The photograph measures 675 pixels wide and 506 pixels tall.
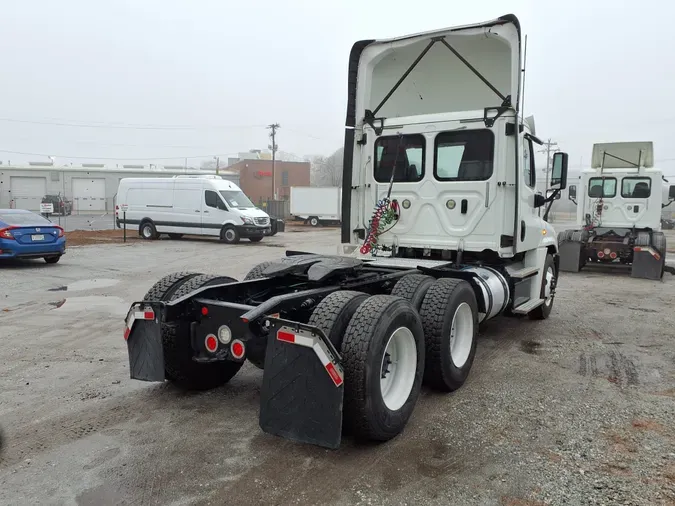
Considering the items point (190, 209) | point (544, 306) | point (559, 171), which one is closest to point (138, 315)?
point (559, 171)

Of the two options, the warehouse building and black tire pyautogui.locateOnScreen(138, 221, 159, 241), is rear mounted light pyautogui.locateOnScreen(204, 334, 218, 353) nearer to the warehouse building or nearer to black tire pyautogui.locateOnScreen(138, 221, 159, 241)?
black tire pyautogui.locateOnScreen(138, 221, 159, 241)

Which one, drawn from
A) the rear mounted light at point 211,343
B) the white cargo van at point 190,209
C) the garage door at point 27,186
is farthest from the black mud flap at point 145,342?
the garage door at point 27,186

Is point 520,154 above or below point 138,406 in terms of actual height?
above

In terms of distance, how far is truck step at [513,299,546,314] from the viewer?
6.47 meters

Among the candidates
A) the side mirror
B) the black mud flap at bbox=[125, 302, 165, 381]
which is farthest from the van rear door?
the black mud flap at bbox=[125, 302, 165, 381]

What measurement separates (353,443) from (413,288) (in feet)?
5.14

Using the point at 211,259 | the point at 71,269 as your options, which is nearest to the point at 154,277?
the point at 71,269

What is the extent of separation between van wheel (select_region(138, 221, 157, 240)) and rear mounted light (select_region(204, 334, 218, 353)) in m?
19.2

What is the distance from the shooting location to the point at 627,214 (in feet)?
46.3

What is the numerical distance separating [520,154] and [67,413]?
5.27 m

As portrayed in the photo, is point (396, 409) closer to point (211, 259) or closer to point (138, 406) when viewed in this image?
point (138, 406)

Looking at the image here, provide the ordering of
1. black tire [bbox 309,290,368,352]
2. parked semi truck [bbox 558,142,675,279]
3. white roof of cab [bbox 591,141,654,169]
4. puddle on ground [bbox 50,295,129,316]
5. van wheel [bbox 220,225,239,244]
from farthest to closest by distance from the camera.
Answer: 1. van wheel [bbox 220,225,239,244]
2. white roof of cab [bbox 591,141,654,169]
3. parked semi truck [bbox 558,142,675,279]
4. puddle on ground [bbox 50,295,129,316]
5. black tire [bbox 309,290,368,352]

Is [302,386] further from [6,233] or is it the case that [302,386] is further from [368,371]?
[6,233]

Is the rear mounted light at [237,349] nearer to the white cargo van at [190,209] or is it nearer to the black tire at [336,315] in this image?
the black tire at [336,315]
